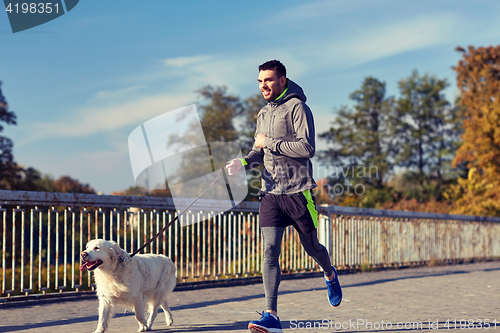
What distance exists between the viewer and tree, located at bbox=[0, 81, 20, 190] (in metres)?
24.8

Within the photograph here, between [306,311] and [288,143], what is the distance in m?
2.37

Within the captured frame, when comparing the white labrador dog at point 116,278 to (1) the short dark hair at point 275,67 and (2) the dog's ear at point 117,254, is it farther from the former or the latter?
(1) the short dark hair at point 275,67

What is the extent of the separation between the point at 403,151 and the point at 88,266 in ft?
168

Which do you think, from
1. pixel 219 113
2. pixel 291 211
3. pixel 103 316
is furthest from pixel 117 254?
pixel 219 113

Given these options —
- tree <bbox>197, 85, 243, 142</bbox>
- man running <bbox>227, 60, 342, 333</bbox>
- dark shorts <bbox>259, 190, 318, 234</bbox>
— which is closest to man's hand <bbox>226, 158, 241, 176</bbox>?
man running <bbox>227, 60, 342, 333</bbox>

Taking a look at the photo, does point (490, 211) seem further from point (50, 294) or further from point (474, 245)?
point (50, 294)

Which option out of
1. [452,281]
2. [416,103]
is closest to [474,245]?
[452,281]

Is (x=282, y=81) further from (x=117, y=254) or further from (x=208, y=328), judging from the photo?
(x=208, y=328)

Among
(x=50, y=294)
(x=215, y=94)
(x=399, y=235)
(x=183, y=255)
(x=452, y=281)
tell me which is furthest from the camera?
(x=215, y=94)

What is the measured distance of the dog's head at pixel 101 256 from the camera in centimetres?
429

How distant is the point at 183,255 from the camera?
8969mm

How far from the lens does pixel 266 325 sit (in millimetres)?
4059

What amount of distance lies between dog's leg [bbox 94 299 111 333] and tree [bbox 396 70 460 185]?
1991 inches

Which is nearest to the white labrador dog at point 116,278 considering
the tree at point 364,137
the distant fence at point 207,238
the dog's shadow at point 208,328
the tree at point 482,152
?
the dog's shadow at point 208,328
